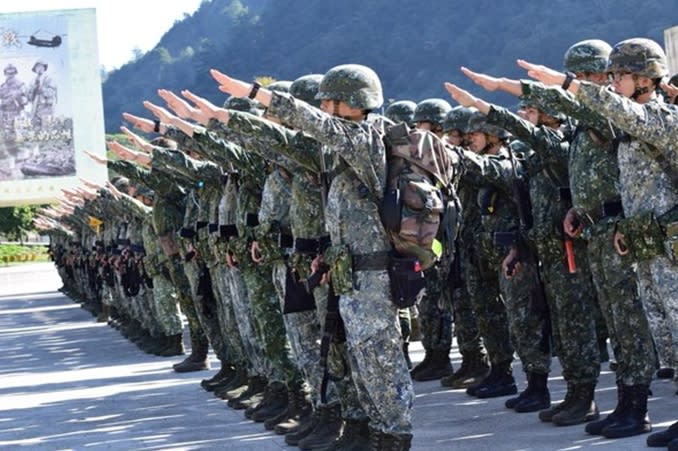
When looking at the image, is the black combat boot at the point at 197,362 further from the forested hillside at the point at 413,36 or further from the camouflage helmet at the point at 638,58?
the forested hillside at the point at 413,36

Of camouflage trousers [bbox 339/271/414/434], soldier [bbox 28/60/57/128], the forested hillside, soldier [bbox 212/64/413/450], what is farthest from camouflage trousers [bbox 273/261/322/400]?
the forested hillside

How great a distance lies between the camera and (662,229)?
21.7 ft

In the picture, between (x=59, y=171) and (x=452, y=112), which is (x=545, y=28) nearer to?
(x=59, y=171)

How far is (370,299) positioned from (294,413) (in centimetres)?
Answer: 224

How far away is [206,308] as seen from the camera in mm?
10781

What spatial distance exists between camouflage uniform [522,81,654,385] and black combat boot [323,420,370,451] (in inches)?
57.8

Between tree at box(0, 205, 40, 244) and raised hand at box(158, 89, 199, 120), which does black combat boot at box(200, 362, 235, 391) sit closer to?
raised hand at box(158, 89, 199, 120)

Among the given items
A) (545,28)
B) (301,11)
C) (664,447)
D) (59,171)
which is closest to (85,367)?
(664,447)

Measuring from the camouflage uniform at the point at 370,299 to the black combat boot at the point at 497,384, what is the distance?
2754 mm

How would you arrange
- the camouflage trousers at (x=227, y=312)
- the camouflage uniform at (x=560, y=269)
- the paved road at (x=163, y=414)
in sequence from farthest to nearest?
the camouflage trousers at (x=227, y=312) → the camouflage uniform at (x=560, y=269) → the paved road at (x=163, y=414)

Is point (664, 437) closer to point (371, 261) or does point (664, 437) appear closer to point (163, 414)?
point (371, 261)

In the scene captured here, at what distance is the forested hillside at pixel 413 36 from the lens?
344 ft

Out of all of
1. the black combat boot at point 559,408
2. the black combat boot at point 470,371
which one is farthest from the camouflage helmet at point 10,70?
the black combat boot at point 559,408

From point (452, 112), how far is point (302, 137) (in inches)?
117
